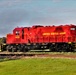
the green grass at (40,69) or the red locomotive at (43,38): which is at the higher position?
the red locomotive at (43,38)

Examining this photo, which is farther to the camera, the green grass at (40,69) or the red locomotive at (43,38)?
the red locomotive at (43,38)

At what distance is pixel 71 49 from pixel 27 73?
20300mm

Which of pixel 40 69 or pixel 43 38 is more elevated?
pixel 43 38

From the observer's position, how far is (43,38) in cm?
3962

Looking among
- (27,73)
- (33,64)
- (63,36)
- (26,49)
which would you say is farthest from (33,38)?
(27,73)

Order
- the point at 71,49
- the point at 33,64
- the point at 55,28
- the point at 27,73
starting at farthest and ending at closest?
the point at 55,28, the point at 71,49, the point at 33,64, the point at 27,73

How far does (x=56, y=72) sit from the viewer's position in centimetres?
1684

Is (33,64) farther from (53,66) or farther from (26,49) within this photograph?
(26,49)

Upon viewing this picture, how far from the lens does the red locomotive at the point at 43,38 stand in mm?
37531

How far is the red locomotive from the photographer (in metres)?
37.5

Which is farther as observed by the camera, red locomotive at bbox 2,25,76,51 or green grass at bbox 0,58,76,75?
red locomotive at bbox 2,25,76,51

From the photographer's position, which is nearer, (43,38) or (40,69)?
(40,69)

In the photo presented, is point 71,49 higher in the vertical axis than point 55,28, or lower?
lower

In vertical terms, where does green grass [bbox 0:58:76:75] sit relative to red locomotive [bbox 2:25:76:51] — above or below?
below
